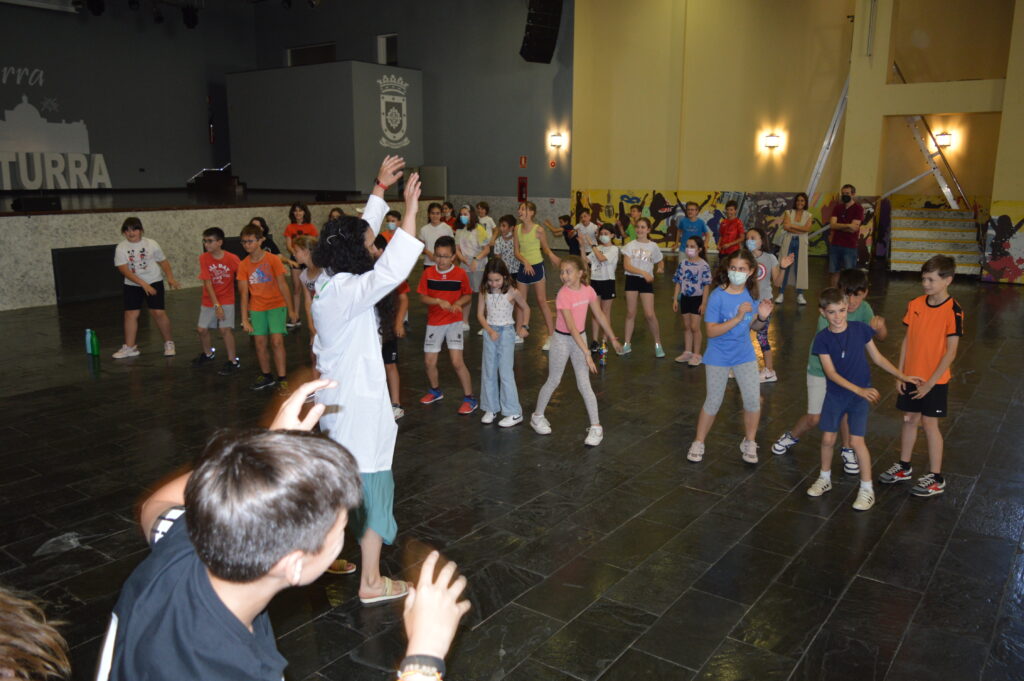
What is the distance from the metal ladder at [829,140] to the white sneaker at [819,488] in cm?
1519

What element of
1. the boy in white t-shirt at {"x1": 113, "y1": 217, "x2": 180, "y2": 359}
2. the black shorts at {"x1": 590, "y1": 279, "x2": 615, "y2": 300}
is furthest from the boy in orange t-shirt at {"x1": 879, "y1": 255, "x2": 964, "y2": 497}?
the boy in white t-shirt at {"x1": 113, "y1": 217, "x2": 180, "y2": 359}

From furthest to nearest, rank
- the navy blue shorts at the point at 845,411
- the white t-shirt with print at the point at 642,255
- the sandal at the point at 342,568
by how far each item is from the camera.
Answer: the white t-shirt with print at the point at 642,255 < the navy blue shorts at the point at 845,411 < the sandal at the point at 342,568

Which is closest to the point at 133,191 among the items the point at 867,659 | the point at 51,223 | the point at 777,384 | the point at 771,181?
the point at 51,223

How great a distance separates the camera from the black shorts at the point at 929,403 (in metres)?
5.21

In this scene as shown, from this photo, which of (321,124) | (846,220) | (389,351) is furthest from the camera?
(321,124)

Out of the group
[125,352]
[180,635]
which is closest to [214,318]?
[125,352]

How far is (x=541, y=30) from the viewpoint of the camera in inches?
758

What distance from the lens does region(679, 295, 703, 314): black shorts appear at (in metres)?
8.69

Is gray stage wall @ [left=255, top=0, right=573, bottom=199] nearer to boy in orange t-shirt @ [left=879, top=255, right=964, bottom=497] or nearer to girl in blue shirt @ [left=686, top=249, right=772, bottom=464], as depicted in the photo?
girl in blue shirt @ [left=686, top=249, right=772, bottom=464]

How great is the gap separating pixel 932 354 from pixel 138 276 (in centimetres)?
806

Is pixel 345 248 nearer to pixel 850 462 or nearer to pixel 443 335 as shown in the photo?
pixel 443 335

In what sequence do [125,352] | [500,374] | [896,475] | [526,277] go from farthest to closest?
[526,277]
[125,352]
[500,374]
[896,475]

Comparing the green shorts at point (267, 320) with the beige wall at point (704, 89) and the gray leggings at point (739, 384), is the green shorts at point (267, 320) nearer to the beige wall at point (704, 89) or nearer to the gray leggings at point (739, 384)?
the gray leggings at point (739, 384)

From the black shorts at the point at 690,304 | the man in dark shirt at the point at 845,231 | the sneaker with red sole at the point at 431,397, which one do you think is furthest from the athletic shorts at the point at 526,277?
the man in dark shirt at the point at 845,231
